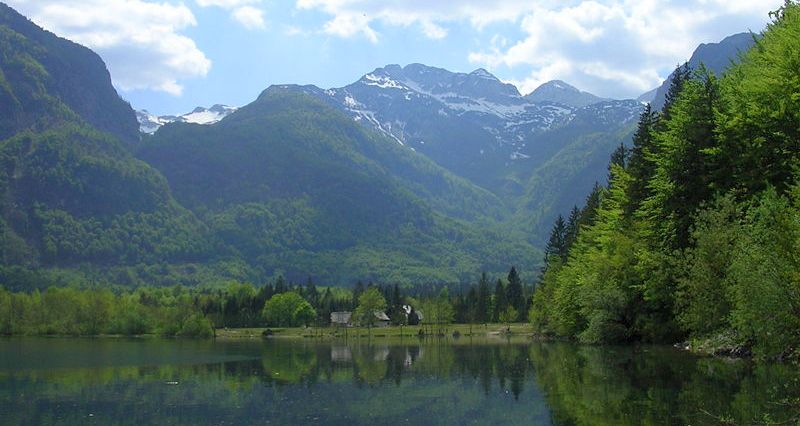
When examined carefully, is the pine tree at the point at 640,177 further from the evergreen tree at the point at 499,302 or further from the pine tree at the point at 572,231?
the evergreen tree at the point at 499,302

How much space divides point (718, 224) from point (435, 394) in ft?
71.2

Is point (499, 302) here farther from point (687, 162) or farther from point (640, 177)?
point (687, 162)

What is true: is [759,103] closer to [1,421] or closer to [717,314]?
[717,314]

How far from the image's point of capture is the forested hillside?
3291cm

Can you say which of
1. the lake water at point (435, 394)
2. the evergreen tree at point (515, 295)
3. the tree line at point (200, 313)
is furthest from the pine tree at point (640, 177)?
the evergreen tree at point (515, 295)

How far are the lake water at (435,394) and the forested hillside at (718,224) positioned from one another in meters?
3.09

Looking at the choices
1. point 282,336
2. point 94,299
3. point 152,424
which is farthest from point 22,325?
point 152,424

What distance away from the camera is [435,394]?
1469 inches

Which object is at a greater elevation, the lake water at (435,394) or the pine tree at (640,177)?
the pine tree at (640,177)

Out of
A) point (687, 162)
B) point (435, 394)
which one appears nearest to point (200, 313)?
point (687, 162)

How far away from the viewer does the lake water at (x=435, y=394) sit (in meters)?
27.4

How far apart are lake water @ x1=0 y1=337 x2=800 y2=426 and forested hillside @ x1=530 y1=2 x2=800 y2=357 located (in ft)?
10.1

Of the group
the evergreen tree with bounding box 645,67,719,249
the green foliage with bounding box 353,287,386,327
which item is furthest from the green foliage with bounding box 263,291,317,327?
the evergreen tree with bounding box 645,67,719,249

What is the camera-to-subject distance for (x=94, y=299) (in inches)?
7175
